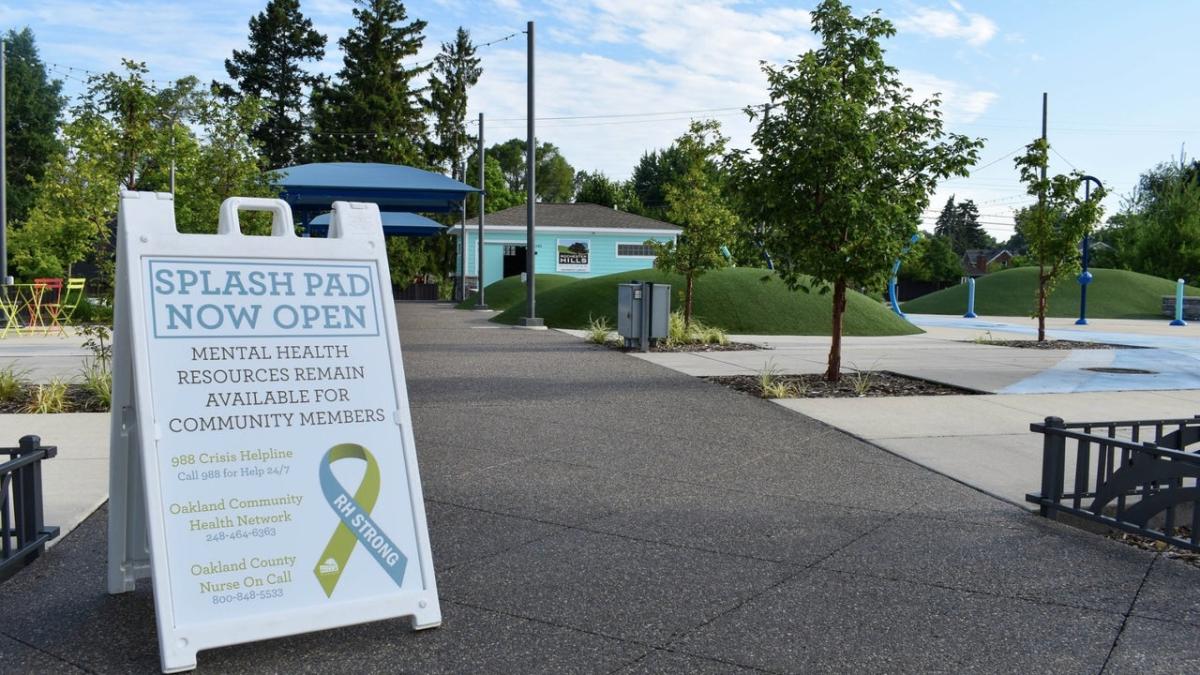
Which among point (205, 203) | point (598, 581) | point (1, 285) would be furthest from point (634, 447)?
point (1, 285)

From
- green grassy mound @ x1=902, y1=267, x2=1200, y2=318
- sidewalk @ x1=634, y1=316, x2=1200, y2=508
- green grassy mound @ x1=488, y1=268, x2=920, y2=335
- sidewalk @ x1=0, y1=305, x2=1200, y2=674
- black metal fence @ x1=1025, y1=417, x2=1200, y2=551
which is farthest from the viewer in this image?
green grassy mound @ x1=902, y1=267, x2=1200, y2=318

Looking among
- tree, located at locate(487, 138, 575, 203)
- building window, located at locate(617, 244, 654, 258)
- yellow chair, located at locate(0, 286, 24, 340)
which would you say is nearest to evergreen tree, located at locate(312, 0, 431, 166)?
building window, located at locate(617, 244, 654, 258)

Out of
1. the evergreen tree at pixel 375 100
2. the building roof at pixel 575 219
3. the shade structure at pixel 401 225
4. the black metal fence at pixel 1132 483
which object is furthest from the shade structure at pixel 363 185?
the evergreen tree at pixel 375 100

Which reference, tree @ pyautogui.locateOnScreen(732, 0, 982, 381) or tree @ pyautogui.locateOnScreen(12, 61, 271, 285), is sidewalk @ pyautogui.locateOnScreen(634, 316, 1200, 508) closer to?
tree @ pyautogui.locateOnScreen(732, 0, 982, 381)

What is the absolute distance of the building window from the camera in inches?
1690

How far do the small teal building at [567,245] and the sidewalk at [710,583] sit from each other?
35.0m

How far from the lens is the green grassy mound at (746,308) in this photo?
21266mm

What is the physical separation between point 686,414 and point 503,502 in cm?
382

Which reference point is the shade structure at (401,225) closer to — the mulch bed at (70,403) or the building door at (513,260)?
the building door at (513,260)

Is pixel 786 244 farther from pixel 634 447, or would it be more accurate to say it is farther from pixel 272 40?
pixel 272 40

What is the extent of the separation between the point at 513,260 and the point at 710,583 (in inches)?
1555

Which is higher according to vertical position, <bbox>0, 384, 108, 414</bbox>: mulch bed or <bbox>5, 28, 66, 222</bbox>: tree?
<bbox>5, 28, 66, 222</bbox>: tree

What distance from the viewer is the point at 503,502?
586 centimetres

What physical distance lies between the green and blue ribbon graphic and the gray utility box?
1234 cm
